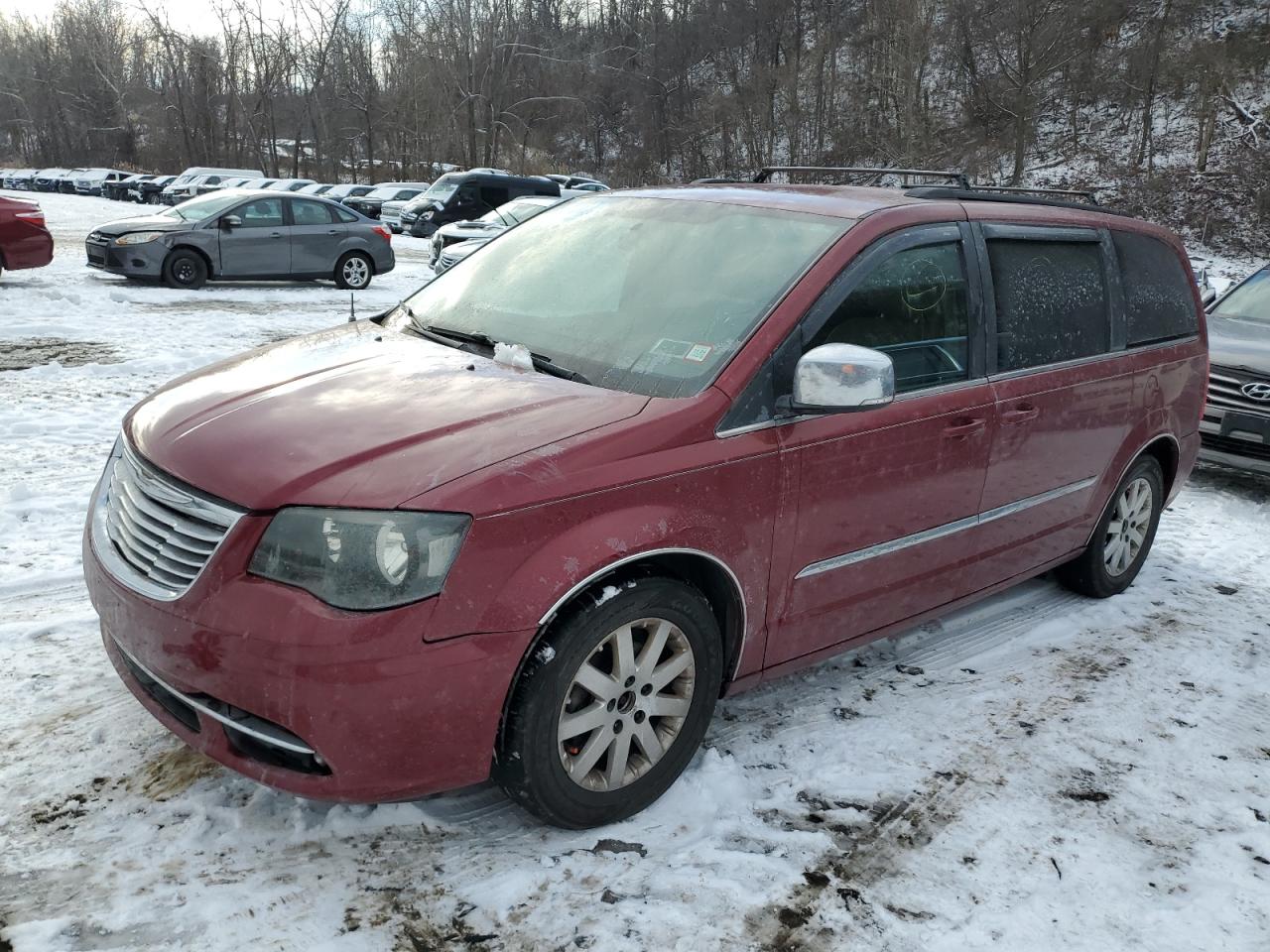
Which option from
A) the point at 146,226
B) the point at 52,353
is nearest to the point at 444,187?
the point at 146,226

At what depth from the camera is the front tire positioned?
8.70 ft

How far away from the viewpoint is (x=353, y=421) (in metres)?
2.78

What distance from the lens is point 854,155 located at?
147 feet

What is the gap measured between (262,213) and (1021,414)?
13439 millimetres

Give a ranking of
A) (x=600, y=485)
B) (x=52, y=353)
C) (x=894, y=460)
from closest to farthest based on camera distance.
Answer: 1. (x=600, y=485)
2. (x=894, y=460)
3. (x=52, y=353)

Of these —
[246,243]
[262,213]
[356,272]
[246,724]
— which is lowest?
[246,724]

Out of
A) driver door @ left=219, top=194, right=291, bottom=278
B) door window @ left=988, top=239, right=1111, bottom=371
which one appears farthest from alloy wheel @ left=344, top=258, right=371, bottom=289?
door window @ left=988, top=239, right=1111, bottom=371

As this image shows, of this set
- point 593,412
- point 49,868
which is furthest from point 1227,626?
point 49,868

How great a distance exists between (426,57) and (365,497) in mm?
58137

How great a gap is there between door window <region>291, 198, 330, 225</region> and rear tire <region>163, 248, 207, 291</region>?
1607 millimetres

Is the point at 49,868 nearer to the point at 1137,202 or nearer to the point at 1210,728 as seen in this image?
the point at 1210,728

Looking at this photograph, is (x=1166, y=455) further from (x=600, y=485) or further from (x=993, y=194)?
(x=600, y=485)

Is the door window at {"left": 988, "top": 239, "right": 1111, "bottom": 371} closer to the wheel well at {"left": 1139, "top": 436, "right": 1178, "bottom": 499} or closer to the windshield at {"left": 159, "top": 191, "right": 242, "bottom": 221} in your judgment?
the wheel well at {"left": 1139, "top": 436, "right": 1178, "bottom": 499}

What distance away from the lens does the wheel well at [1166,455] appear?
197 inches
